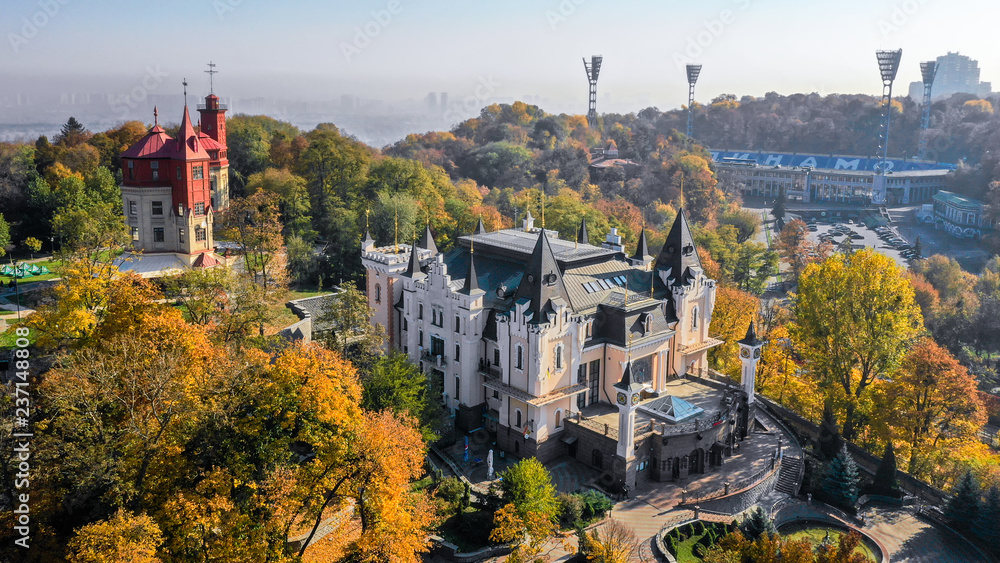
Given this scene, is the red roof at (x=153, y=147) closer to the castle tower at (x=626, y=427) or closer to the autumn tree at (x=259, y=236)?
the autumn tree at (x=259, y=236)

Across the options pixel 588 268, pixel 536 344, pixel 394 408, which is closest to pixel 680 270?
pixel 588 268

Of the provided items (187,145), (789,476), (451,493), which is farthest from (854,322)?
(187,145)

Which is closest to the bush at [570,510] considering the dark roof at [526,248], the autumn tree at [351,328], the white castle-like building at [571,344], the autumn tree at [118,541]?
the white castle-like building at [571,344]

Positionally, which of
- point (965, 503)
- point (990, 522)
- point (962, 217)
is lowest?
point (990, 522)

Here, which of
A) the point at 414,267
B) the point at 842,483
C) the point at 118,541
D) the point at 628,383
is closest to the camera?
the point at 118,541

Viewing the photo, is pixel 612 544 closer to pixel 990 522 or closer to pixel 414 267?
pixel 990 522

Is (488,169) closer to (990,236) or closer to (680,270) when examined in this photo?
(680,270)
